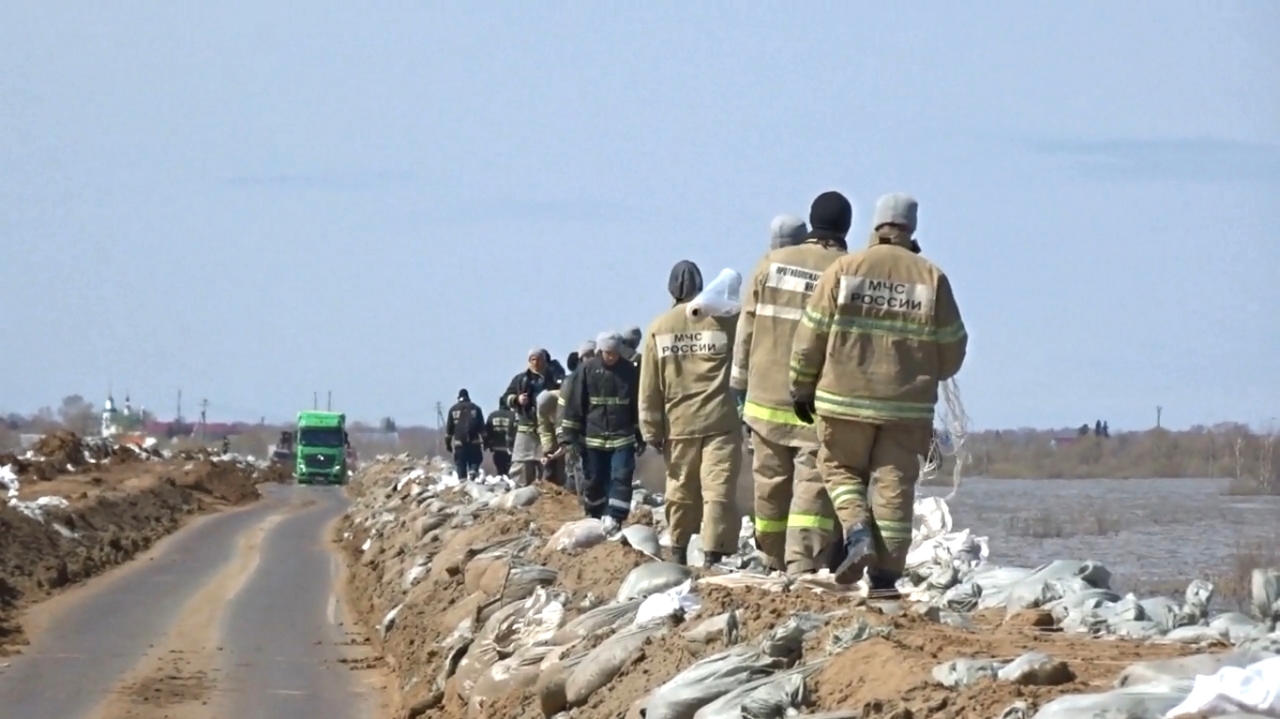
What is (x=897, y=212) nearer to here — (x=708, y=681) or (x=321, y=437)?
(x=708, y=681)

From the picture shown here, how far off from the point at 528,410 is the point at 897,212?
14.8 meters

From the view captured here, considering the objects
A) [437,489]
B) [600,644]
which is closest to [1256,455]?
[437,489]

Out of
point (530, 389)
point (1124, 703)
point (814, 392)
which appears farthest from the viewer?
point (530, 389)

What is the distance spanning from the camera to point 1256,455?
41.7 m

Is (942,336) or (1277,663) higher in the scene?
(942,336)

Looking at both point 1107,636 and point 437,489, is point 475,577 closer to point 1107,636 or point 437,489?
point 1107,636

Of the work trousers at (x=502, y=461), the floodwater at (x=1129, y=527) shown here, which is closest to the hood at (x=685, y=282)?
the floodwater at (x=1129, y=527)

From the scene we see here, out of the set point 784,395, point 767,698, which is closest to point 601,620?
point 784,395

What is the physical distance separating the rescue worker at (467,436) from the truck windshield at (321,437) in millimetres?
35991

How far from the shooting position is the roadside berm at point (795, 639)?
6.37 metres

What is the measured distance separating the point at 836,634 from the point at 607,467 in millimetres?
8220

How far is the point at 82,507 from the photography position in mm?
33625

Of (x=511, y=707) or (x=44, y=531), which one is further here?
(x=44, y=531)

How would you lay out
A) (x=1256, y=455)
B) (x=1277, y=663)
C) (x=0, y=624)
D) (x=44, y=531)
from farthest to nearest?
(x=1256, y=455) < (x=44, y=531) < (x=0, y=624) < (x=1277, y=663)
